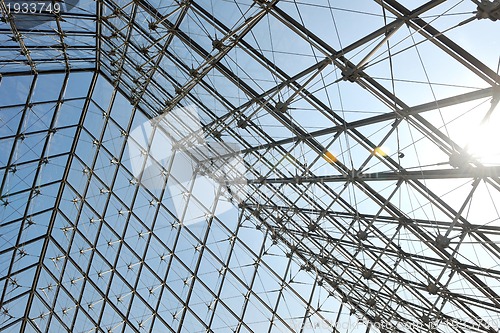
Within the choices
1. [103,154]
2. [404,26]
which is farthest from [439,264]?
[103,154]

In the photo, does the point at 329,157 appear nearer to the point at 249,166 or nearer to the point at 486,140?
the point at 486,140

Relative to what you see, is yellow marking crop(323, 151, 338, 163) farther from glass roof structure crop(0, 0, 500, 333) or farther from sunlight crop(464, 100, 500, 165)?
sunlight crop(464, 100, 500, 165)

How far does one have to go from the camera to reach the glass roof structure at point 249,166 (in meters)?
12.8

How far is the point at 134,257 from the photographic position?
96.6ft

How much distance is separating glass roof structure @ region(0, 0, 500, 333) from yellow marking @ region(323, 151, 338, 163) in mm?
91

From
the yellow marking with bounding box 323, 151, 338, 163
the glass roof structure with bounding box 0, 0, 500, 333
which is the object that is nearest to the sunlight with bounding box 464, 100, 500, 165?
the glass roof structure with bounding box 0, 0, 500, 333

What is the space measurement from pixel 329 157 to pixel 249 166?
7.03m

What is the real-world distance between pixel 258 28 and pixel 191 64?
5.18 m

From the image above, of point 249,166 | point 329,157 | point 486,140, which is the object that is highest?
point 249,166

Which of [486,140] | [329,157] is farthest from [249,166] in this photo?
[486,140]

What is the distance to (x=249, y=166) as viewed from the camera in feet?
79.3

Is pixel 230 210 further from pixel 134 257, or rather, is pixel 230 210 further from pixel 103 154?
pixel 103 154

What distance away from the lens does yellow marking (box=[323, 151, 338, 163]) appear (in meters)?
17.7

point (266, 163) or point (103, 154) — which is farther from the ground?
point (103, 154)
